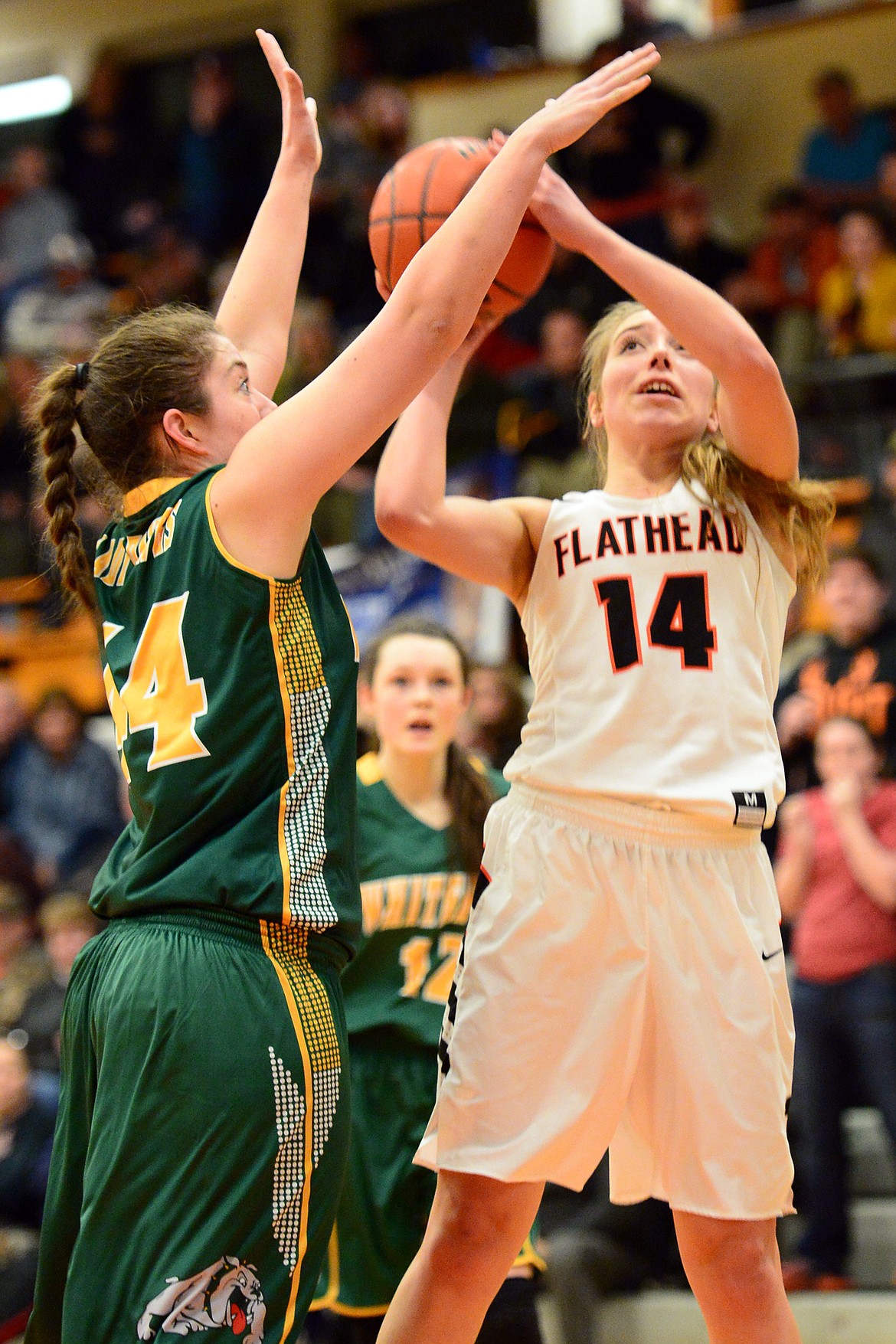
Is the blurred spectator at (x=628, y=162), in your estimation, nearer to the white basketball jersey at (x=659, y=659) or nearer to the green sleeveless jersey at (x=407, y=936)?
the green sleeveless jersey at (x=407, y=936)

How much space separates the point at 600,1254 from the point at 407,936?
189 centimetres

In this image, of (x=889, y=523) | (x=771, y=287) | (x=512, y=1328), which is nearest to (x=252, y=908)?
(x=512, y=1328)

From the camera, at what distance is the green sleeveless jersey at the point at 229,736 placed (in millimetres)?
2512

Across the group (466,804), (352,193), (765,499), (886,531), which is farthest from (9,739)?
(765,499)

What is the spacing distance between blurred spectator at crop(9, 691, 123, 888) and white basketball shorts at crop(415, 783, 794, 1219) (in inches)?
229

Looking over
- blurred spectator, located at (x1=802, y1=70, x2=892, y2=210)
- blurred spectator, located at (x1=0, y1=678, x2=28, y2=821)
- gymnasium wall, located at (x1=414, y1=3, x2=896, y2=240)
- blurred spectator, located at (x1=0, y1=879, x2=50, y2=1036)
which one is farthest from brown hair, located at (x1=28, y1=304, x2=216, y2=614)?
gymnasium wall, located at (x1=414, y1=3, x2=896, y2=240)

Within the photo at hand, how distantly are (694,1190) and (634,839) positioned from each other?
66 cm

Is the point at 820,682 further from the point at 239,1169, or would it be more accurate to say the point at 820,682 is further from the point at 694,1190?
the point at 239,1169

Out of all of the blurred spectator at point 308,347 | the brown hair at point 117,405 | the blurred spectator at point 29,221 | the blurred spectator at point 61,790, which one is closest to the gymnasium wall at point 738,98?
the blurred spectator at point 308,347

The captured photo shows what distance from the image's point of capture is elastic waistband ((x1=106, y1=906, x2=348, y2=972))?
249 centimetres

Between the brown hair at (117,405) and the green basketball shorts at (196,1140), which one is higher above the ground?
the brown hair at (117,405)

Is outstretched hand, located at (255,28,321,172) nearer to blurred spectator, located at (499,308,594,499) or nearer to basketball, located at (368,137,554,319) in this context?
basketball, located at (368,137,554,319)

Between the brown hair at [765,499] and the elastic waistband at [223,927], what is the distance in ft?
4.14

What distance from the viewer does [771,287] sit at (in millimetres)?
9883
